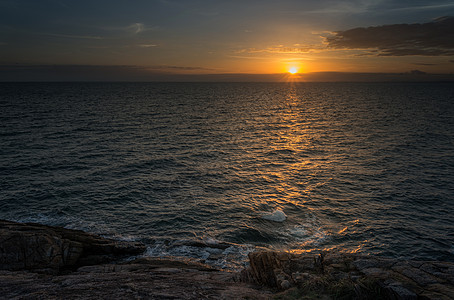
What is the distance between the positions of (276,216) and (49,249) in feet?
68.2

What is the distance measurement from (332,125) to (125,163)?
6179 centimetres

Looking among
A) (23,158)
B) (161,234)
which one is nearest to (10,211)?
(161,234)

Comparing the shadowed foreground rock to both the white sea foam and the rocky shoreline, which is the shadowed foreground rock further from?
the white sea foam

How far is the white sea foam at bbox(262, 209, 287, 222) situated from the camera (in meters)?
29.0

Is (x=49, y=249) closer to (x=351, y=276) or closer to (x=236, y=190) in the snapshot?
(x=351, y=276)

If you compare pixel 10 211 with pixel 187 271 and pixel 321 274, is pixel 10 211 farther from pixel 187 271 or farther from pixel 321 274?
pixel 321 274

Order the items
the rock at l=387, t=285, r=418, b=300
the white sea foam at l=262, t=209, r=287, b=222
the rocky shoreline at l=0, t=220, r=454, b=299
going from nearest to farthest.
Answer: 1. the rock at l=387, t=285, r=418, b=300
2. the rocky shoreline at l=0, t=220, r=454, b=299
3. the white sea foam at l=262, t=209, r=287, b=222

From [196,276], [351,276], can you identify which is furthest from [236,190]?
[351,276]

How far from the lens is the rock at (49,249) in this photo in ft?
56.1

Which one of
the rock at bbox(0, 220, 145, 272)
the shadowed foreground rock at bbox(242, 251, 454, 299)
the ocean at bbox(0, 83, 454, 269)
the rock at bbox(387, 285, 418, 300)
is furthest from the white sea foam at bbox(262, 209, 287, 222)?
the rock at bbox(387, 285, 418, 300)

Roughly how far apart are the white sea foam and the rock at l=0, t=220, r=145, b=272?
14847 millimetres

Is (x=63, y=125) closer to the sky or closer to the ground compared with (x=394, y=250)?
closer to the sky

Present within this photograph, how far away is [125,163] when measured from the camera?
4428 cm

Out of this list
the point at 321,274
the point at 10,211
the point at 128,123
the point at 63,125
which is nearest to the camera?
the point at 321,274
